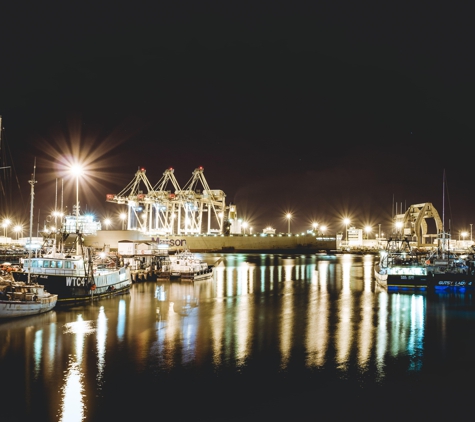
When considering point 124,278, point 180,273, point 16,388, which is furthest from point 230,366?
point 180,273

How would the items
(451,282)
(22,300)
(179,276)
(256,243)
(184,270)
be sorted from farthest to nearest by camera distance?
(256,243) < (184,270) < (179,276) < (451,282) < (22,300)

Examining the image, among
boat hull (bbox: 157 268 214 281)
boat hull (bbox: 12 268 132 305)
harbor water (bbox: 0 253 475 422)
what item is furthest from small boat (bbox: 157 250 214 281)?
harbor water (bbox: 0 253 475 422)

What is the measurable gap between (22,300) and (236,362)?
29.8 ft

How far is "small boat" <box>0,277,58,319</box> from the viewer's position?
650 inches

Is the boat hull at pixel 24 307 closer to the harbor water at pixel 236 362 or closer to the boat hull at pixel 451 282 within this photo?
the harbor water at pixel 236 362

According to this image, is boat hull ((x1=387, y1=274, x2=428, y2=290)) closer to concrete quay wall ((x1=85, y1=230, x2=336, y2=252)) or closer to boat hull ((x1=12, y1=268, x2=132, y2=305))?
boat hull ((x1=12, y1=268, x2=132, y2=305))

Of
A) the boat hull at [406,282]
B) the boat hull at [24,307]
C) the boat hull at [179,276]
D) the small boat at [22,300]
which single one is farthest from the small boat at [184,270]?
the small boat at [22,300]

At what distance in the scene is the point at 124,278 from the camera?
1025 inches

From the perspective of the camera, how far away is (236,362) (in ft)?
41.8

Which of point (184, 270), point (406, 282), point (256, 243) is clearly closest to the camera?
point (406, 282)

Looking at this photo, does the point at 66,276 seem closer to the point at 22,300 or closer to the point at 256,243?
the point at 22,300

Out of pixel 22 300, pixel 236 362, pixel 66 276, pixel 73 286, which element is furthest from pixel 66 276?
pixel 236 362

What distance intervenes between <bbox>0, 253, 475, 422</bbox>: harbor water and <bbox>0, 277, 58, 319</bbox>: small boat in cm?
43

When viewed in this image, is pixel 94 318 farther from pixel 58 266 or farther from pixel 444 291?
pixel 444 291
